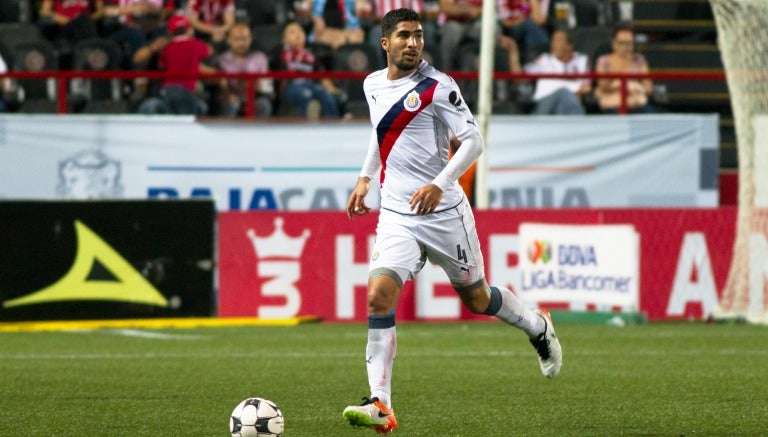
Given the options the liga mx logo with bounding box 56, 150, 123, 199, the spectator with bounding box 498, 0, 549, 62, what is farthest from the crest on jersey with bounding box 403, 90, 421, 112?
the spectator with bounding box 498, 0, 549, 62

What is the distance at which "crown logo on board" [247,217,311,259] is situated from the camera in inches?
558

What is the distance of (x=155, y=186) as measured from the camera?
1548cm

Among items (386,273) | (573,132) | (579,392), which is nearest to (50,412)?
(386,273)

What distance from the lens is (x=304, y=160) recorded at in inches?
619

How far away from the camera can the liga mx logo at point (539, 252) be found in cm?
1398

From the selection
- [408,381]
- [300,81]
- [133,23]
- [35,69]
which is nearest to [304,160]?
[300,81]

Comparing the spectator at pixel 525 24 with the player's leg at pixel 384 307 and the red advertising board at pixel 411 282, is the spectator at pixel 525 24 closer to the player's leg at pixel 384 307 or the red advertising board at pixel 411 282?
the red advertising board at pixel 411 282

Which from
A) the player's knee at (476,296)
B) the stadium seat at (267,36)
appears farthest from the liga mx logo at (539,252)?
the player's knee at (476,296)

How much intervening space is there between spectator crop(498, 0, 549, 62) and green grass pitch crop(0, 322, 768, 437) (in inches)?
198

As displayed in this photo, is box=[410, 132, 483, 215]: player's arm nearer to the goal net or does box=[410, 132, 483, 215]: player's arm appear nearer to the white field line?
the white field line

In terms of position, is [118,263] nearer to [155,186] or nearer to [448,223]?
[155,186]

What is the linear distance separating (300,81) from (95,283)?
Result: 12.2 ft

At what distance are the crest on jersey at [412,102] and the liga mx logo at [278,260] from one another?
724 centimetres

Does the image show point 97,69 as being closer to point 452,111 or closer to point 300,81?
point 300,81
